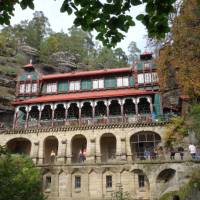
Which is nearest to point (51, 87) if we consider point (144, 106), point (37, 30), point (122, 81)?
point (122, 81)

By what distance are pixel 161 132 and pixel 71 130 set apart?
36.3 ft

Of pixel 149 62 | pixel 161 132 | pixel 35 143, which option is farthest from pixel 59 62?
pixel 161 132

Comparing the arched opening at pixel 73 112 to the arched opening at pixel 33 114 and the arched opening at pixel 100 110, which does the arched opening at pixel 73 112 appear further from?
the arched opening at pixel 33 114

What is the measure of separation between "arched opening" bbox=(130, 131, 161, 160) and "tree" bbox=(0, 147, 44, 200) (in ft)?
42.3

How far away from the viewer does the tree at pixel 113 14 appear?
5695 millimetres

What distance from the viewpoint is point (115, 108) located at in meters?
41.4

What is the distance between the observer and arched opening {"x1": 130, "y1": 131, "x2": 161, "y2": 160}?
122 ft

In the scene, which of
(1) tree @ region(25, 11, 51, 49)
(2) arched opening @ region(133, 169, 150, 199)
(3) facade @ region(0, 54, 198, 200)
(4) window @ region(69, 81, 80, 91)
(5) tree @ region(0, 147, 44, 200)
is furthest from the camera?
(1) tree @ region(25, 11, 51, 49)

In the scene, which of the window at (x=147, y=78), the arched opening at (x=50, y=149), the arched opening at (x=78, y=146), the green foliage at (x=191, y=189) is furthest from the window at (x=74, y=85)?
the green foliage at (x=191, y=189)

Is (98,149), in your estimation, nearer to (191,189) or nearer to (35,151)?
(35,151)

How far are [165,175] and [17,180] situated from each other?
16.1 m

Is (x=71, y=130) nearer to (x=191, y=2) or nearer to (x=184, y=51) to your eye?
(x=184, y=51)

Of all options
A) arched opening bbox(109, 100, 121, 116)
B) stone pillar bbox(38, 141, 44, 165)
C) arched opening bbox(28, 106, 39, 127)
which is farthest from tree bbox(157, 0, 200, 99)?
arched opening bbox(28, 106, 39, 127)

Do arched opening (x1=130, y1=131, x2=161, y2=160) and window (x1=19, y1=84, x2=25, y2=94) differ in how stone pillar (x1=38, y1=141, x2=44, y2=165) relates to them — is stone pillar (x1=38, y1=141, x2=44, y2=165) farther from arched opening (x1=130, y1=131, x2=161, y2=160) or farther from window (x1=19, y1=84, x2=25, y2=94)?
window (x1=19, y1=84, x2=25, y2=94)
